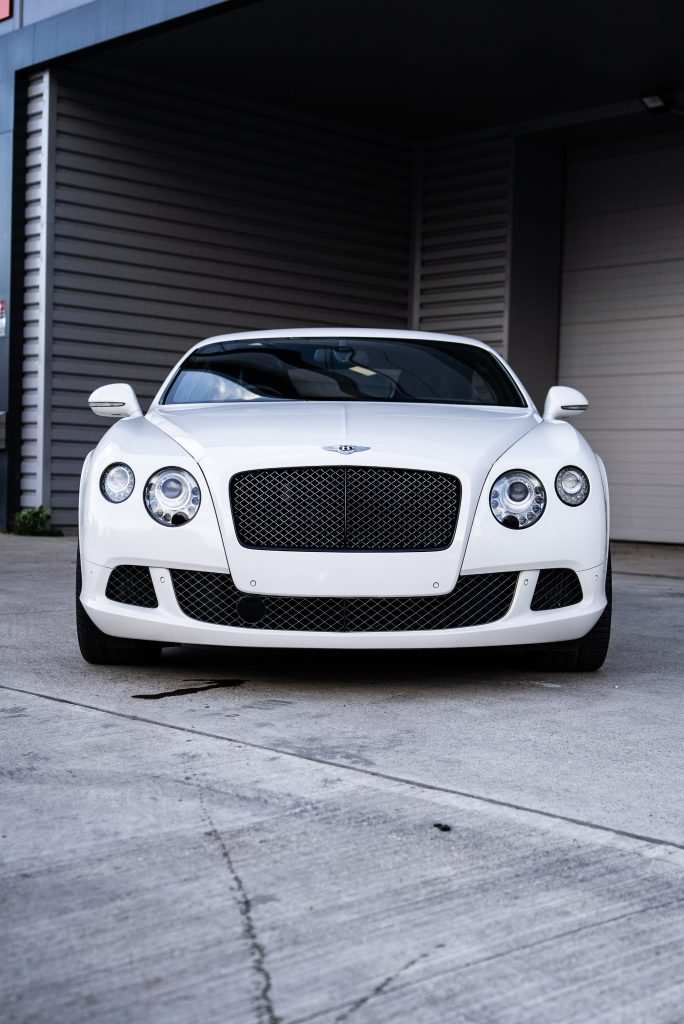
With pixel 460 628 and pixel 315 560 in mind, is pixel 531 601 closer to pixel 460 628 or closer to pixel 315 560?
pixel 460 628

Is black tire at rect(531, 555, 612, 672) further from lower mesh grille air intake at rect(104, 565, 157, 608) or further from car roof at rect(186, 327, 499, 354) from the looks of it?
car roof at rect(186, 327, 499, 354)

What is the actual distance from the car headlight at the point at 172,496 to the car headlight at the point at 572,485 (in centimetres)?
123

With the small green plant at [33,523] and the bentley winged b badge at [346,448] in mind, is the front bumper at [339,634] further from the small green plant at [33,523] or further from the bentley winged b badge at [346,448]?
the small green plant at [33,523]

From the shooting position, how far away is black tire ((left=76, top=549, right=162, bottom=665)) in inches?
189

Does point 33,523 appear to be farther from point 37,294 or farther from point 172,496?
point 172,496

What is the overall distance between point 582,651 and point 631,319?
11388 millimetres

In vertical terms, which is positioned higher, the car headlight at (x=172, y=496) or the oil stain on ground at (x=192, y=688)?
the car headlight at (x=172, y=496)

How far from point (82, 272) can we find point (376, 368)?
27.7 ft

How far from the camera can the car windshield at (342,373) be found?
18.1 feet

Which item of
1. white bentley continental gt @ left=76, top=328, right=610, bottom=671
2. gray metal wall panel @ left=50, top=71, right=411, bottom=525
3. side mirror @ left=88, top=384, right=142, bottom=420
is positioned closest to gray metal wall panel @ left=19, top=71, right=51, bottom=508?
gray metal wall panel @ left=50, top=71, right=411, bottom=525

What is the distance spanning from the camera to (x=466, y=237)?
53.0 ft

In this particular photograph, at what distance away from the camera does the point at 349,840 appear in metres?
2.77

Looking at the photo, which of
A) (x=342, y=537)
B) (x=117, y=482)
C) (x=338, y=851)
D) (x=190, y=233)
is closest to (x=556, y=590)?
(x=342, y=537)

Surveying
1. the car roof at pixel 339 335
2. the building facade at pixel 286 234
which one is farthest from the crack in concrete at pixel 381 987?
the building facade at pixel 286 234
